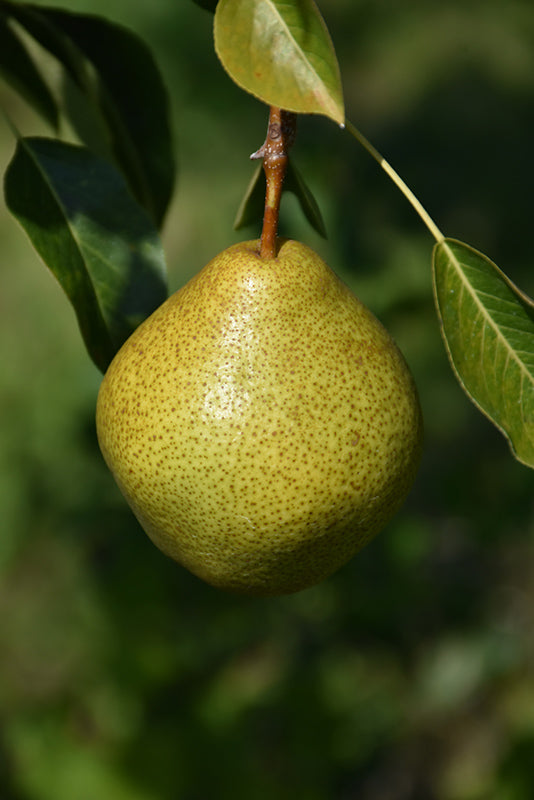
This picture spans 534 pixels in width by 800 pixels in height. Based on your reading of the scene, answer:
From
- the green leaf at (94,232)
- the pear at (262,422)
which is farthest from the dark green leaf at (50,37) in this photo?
A: the pear at (262,422)

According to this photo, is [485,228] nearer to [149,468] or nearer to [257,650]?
[257,650]

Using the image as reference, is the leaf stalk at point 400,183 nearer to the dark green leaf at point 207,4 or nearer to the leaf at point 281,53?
the leaf at point 281,53

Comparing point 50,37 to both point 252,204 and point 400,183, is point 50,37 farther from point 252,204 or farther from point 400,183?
point 400,183

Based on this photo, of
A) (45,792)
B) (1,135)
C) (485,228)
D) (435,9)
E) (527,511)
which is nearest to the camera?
(45,792)

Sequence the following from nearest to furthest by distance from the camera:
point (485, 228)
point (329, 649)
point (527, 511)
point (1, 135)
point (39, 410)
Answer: point (329, 649) → point (527, 511) → point (39, 410) → point (485, 228) → point (1, 135)

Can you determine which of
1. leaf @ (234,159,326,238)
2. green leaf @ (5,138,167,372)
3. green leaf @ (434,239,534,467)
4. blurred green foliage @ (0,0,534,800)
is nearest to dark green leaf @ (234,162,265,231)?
leaf @ (234,159,326,238)

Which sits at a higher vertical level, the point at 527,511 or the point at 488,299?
the point at 488,299

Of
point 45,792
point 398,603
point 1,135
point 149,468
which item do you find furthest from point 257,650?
point 1,135
